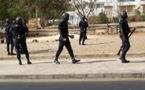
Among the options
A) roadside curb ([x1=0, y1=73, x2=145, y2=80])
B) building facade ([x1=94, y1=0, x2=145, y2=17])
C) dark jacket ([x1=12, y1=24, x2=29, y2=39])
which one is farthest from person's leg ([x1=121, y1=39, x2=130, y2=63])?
building facade ([x1=94, y1=0, x2=145, y2=17])

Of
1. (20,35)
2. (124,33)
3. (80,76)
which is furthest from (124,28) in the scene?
(20,35)

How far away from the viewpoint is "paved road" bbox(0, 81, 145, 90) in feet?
52.0

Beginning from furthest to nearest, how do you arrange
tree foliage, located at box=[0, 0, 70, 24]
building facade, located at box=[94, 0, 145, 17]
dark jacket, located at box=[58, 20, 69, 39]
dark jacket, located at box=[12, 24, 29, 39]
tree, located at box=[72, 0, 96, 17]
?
building facade, located at box=[94, 0, 145, 17]
tree, located at box=[72, 0, 96, 17]
tree foliage, located at box=[0, 0, 70, 24]
dark jacket, located at box=[12, 24, 29, 39]
dark jacket, located at box=[58, 20, 69, 39]

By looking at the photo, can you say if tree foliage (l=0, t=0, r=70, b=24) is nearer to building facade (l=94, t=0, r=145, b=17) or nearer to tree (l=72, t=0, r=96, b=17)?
tree (l=72, t=0, r=96, b=17)

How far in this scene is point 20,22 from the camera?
72.0ft

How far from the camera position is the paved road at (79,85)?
15852 millimetres

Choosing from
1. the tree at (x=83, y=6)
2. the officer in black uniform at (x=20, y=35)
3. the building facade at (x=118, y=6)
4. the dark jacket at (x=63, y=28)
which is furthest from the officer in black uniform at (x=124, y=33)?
the building facade at (x=118, y=6)

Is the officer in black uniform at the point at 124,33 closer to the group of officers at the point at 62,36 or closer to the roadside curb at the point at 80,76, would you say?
the group of officers at the point at 62,36

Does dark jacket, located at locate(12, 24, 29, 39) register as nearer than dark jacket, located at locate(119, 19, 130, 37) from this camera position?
No

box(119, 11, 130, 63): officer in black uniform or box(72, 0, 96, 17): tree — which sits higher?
box(119, 11, 130, 63): officer in black uniform

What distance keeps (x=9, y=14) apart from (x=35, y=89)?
44335 millimetres

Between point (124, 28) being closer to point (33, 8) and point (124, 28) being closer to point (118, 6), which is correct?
point (33, 8)

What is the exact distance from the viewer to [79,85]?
16875mm

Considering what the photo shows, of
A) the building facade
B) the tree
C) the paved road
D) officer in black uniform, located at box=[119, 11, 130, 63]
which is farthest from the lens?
the building facade
